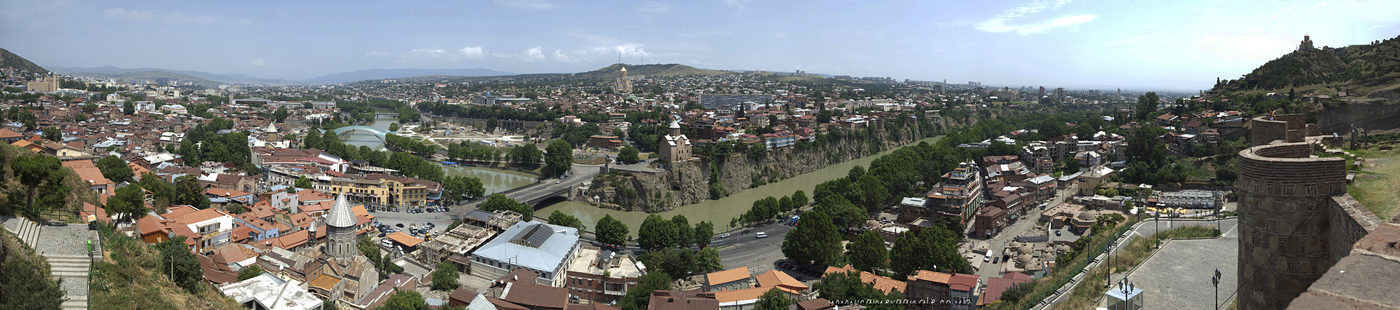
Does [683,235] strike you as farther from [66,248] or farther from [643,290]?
[66,248]

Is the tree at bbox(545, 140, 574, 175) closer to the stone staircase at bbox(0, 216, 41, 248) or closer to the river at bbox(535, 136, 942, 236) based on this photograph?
the river at bbox(535, 136, 942, 236)

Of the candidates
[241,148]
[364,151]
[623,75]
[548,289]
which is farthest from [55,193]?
[623,75]

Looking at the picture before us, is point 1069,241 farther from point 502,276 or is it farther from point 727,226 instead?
point 502,276

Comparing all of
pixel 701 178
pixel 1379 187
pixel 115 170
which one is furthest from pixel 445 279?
pixel 701 178

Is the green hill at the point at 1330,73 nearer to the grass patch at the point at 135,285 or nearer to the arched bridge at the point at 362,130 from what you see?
the grass patch at the point at 135,285

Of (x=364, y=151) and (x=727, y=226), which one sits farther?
(x=364, y=151)
